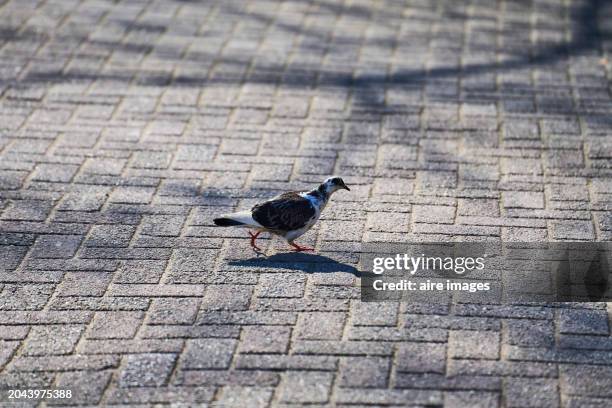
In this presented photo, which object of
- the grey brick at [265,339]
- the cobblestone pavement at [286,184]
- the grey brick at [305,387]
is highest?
the grey brick at [305,387]

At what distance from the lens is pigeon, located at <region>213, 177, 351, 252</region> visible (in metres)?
6.82

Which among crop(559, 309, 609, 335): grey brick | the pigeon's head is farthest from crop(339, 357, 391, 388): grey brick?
the pigeon's head

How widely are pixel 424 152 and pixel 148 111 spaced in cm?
264

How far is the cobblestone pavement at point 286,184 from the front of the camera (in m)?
5.60

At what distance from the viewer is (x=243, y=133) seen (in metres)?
8.84

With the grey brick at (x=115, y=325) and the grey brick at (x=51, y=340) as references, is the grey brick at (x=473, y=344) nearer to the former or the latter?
the grey brick at (x=115, y=325)

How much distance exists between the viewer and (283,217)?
6.82 meters

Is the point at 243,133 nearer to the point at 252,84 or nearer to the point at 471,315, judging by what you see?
the point at 252,84

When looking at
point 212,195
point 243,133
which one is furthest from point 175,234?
point 243,133

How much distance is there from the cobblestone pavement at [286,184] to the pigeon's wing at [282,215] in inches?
9.8

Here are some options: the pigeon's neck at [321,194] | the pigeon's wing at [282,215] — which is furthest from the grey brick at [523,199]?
the pigeon's wing at [282,215]

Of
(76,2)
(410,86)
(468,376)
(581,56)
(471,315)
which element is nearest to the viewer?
(468,376)

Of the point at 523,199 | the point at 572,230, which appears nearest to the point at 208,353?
the point at 572,230

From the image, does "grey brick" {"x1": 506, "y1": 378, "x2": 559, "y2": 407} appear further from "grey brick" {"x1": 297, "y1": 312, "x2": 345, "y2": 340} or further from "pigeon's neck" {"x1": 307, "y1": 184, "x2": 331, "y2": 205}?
"pigeon's neck" {"x1": 307, "y1": 184, "x2": 331, "y2": 205}
